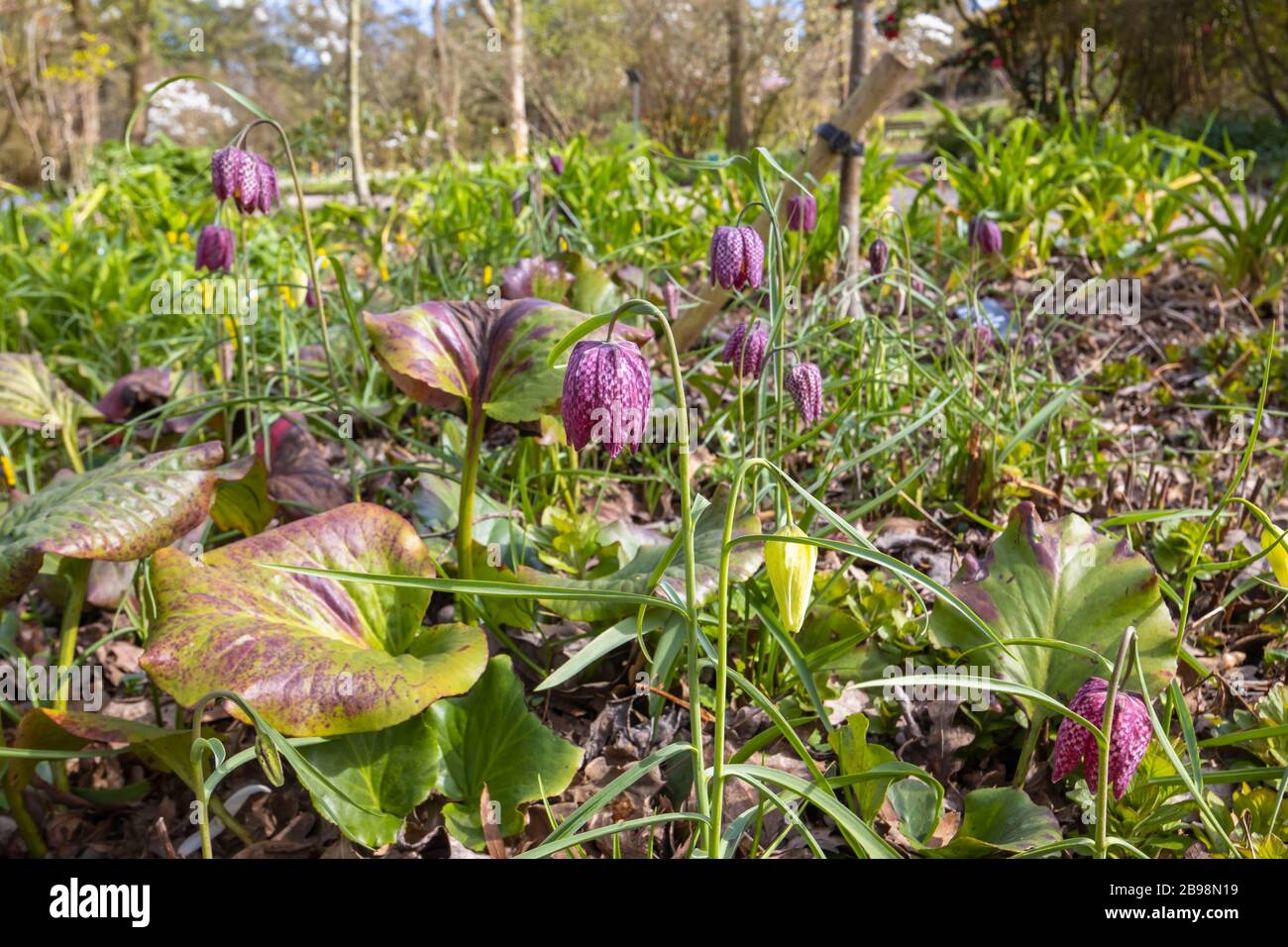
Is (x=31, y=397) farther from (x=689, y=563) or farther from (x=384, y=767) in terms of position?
(x=689, y=563)

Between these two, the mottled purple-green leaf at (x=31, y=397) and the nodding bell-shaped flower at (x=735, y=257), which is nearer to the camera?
the nodding bell-shaped flower at (x=735, y=257)

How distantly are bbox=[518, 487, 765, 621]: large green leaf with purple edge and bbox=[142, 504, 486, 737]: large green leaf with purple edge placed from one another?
0.12 metres

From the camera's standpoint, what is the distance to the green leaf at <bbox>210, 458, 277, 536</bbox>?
1.56m

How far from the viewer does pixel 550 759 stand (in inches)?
46.9

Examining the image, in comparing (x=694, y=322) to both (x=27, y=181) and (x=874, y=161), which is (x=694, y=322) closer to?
(x=874, y=161)

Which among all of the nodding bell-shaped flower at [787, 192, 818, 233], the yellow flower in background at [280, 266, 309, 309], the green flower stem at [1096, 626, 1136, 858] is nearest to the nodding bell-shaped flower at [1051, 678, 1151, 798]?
the green flower stem at [1096, 626, 1136, 858]

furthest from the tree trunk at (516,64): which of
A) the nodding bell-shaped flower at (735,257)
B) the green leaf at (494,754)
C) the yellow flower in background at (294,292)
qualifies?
the green leaf at (494,754)

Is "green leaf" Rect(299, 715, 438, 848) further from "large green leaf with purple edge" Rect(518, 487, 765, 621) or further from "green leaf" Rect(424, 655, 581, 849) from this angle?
"large green leaf with purple edge" Rect(518, 487, 765, 621)

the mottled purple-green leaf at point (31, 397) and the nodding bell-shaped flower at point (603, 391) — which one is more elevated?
the nodding bell-shaped flower at point (603, 391)

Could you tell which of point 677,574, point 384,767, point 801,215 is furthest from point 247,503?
point 801,215

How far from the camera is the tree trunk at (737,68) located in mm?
9977

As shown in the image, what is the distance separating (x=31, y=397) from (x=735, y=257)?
1.28 m

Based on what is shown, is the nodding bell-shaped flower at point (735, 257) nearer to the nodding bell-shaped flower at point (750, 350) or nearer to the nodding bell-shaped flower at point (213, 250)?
the nodding bell-shaped flower at point (750, 350)

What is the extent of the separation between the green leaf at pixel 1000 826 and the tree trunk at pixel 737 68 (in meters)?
9.33
